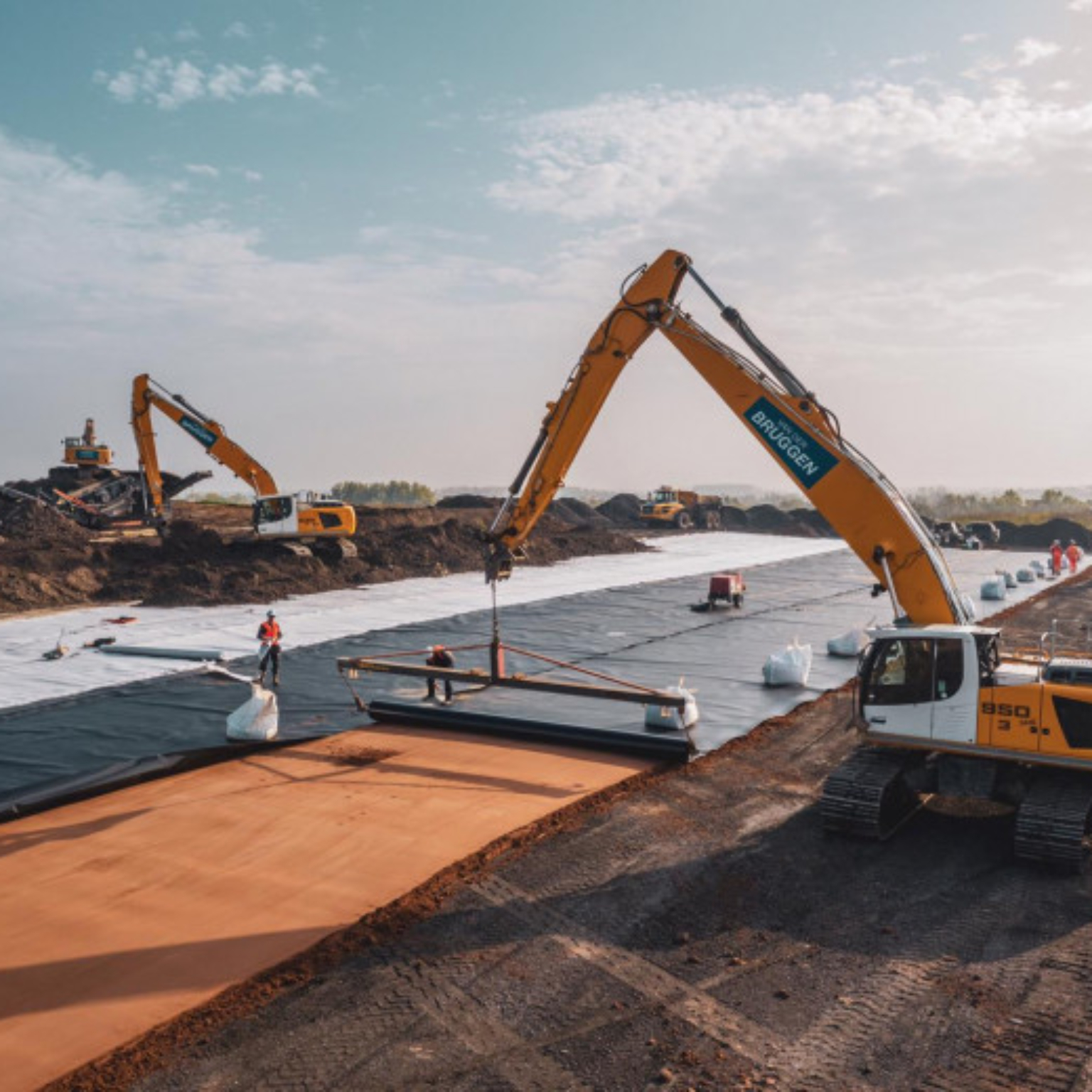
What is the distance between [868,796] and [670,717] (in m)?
4.31

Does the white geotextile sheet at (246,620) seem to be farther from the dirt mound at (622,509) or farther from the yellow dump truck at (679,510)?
the dirt mound at (622,509)

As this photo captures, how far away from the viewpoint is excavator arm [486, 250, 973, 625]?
1162 centimetres

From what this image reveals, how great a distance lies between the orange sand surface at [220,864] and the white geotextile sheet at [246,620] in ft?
21.6

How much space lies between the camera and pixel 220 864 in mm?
9820

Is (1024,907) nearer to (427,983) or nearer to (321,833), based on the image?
(427,983)

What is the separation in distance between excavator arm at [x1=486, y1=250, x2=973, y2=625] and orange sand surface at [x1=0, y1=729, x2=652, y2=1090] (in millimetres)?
3379

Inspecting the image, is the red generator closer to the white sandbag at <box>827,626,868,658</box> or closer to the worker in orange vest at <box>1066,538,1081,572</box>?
the white sandbag at <box>827,626,868,658</box>

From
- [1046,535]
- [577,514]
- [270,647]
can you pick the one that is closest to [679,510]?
[577,514]

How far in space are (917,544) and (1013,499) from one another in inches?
4539

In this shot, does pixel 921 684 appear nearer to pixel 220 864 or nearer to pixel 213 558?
pixel 220 864

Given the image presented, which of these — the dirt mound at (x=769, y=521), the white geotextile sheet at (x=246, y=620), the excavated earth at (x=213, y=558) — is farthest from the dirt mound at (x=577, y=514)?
the white geotextile sheet at (x=246, y=620)

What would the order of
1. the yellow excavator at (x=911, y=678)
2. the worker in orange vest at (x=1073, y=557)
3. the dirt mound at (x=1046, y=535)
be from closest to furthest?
1. the yellow excavator at (x=911, y=678)
2. the worker in orange vest at (x=1073, y=557)
3. the dirt mound at (x=1046, y=535)

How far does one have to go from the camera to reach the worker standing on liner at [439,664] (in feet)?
53.0

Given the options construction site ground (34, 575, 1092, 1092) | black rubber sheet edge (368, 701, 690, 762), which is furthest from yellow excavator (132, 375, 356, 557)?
construction site ground (34, 575, 1092, 1092)
